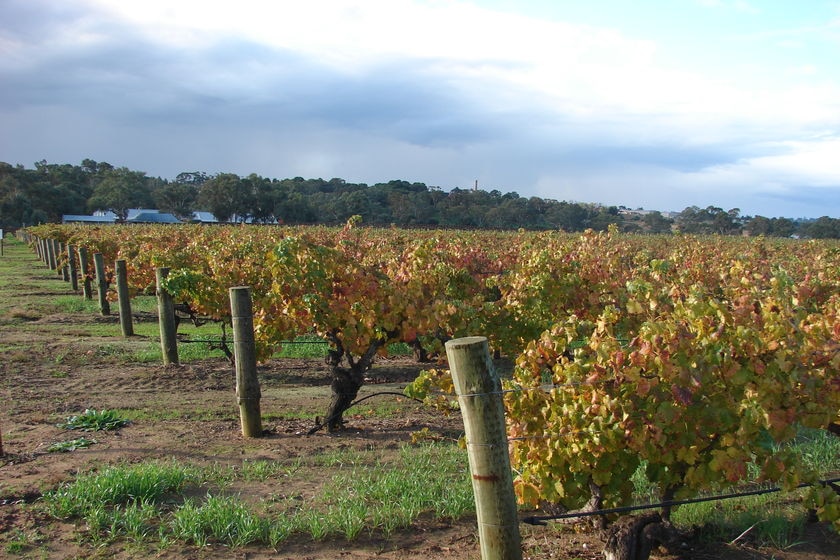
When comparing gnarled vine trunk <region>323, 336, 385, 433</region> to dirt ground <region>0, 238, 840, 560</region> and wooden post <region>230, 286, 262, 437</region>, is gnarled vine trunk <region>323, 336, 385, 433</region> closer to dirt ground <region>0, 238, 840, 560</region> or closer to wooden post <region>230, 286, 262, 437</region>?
dirt ground <region>0, 238, 840, 560</region>

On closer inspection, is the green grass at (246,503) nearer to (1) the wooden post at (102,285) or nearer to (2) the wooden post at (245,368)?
(2) the wooden post at (245,368)

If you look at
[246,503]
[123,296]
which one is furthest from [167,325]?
[246,503]

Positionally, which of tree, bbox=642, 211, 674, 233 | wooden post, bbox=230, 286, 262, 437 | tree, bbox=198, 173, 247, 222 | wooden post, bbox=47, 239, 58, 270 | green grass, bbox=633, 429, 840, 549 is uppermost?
tree, bbox=198, 173, 247, 222

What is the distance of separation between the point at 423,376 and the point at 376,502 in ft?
2.94

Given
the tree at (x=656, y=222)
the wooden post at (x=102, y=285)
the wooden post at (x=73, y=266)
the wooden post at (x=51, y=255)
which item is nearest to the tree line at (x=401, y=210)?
the tree at (x=656, y=222)

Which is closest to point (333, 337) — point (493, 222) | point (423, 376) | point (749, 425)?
point (423, 376)

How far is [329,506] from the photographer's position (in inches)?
169

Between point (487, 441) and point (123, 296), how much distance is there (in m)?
10.4

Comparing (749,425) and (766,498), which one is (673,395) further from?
(766,498)

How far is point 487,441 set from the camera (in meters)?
2.81

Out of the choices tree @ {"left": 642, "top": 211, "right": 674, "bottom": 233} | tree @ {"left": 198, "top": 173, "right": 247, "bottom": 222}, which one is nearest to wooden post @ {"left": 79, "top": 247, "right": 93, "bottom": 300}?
tree @ {"left": 198, "top": 173, "right": 247, "bottom": 222}

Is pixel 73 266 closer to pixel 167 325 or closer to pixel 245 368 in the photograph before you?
pixel 167 325

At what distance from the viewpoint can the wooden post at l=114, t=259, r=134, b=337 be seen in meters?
11.4

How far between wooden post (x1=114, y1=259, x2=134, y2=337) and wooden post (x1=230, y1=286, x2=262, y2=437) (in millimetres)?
6301
